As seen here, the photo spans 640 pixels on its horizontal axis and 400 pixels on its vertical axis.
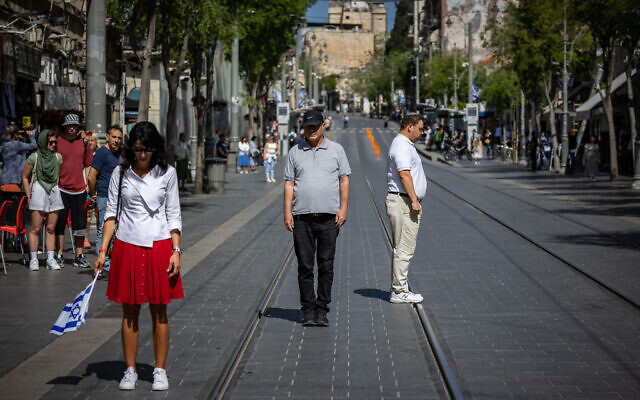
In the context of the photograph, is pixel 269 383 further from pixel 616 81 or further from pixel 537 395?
pixel 616 81

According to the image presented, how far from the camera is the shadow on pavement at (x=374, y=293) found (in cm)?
1046

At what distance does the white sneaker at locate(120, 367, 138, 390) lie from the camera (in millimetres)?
6434

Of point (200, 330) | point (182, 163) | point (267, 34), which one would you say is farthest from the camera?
point (267, 34)

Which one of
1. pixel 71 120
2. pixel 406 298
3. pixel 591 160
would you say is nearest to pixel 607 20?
pixel 591 160

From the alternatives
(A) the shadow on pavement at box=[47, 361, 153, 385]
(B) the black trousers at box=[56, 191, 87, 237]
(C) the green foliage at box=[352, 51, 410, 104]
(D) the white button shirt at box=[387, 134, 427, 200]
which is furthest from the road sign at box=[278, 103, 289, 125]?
(C) the green foliage at box=[352, 51, 410, 104]

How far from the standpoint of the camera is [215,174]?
96.4 feet

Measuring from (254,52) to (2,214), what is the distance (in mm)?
40116

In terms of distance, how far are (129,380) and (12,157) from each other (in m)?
8.97

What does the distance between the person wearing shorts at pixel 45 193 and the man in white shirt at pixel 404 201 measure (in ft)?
15.6

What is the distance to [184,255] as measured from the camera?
1432 cm

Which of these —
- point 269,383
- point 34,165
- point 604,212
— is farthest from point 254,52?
point 269,383

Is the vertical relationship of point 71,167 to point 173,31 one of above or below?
below

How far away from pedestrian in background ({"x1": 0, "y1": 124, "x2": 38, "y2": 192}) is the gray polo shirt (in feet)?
22.7

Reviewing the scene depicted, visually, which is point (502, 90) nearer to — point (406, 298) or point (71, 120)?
point (71, 120)
